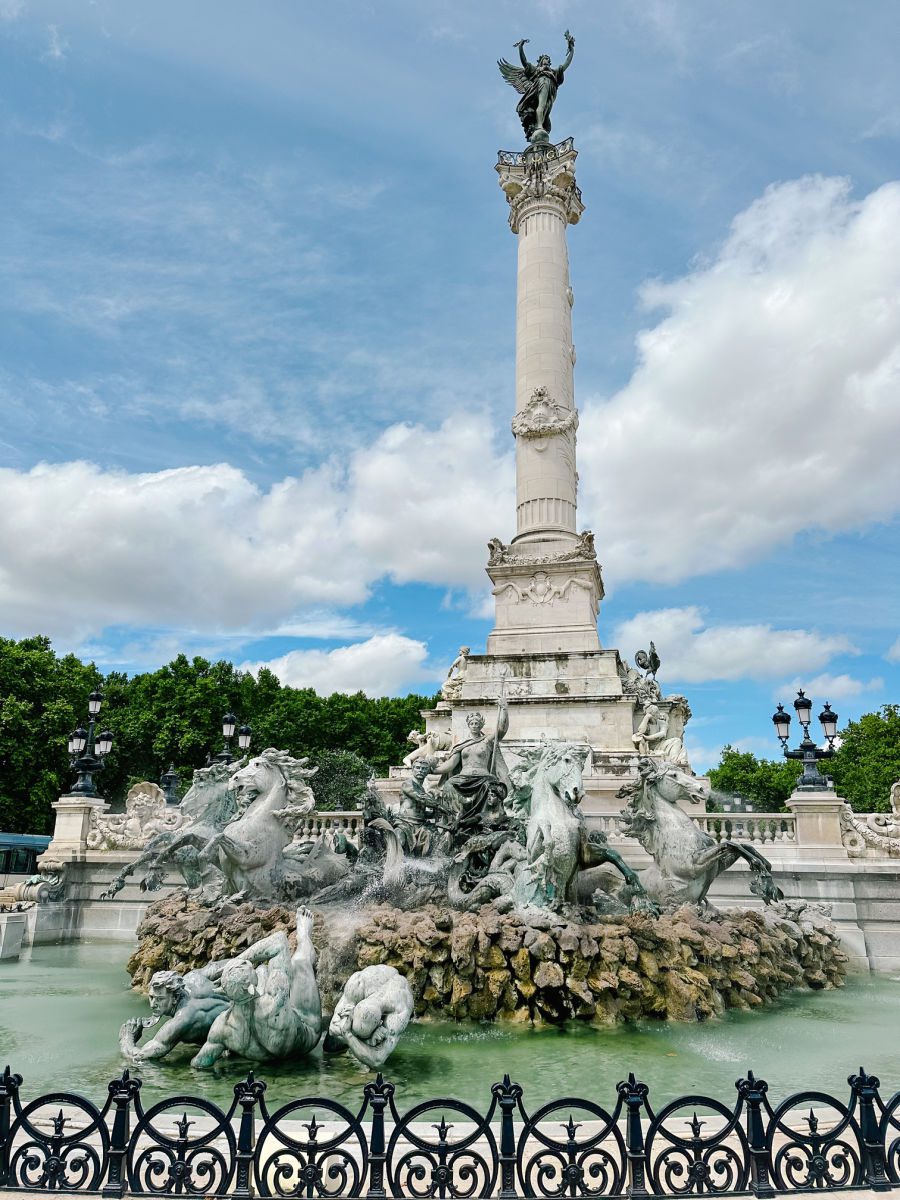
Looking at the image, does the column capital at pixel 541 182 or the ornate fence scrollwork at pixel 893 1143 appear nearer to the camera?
the ornate fence scrollwork at pixel 893 1143

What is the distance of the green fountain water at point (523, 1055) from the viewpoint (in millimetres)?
6289

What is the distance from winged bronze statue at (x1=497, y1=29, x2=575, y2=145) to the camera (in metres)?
29.6

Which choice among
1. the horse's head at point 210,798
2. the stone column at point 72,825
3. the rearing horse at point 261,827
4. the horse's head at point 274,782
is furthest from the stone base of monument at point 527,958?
the stone column at point 72,825

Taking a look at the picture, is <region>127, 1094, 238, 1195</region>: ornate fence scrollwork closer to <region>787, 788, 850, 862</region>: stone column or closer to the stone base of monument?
Result: the stone base of monument

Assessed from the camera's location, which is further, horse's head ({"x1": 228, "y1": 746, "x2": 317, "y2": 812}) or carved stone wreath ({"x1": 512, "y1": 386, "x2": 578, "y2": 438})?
carved stone wreath ({"x1": 512, "y1": 386, "x2": 578, "y2": 438})

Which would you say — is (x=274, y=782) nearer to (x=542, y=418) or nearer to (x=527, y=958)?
(x=527, y=958)

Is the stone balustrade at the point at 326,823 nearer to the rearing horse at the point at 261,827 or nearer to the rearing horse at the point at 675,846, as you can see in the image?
the rearing horse at the point at 261,827

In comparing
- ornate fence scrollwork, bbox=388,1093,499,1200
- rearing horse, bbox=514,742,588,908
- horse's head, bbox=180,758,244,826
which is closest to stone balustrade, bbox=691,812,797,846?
rearing horse, bbox=514,742,588,908

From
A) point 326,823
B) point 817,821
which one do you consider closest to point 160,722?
point 326,823

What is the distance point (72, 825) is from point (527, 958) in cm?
1254

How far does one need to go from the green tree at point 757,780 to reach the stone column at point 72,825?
44.4 metres

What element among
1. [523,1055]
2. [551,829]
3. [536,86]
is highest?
[536,86]

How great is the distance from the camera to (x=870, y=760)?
3825cm

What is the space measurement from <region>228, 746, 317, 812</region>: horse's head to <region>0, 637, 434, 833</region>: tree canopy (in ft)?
72.4
